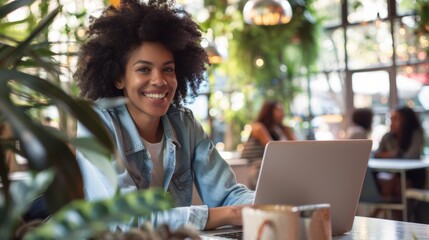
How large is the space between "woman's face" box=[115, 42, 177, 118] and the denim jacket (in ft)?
0.23

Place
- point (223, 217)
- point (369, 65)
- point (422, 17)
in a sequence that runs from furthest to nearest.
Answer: point (369, 65)
point (422, 17)
point (223, 217)


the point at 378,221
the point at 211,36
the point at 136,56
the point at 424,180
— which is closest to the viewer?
the point at 378,221

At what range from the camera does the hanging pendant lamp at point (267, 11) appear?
22.0 ft

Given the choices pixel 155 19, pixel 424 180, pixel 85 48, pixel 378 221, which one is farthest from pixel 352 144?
pixel 424 180

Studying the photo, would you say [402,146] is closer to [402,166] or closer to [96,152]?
[402,166]

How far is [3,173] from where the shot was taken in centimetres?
91

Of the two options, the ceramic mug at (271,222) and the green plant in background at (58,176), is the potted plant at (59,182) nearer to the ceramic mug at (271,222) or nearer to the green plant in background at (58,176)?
the green plant in background at (58,176)

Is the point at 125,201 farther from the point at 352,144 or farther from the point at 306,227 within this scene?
the point at 352,144

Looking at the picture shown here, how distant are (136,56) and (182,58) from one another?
0.29 metres

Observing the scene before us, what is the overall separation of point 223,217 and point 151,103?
52 centimetres

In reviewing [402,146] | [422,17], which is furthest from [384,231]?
[402,146]

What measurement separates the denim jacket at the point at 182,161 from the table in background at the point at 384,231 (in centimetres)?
39

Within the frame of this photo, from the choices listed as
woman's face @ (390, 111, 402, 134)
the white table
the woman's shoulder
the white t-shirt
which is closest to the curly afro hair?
the white t-shirt

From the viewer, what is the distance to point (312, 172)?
1.80 meters
